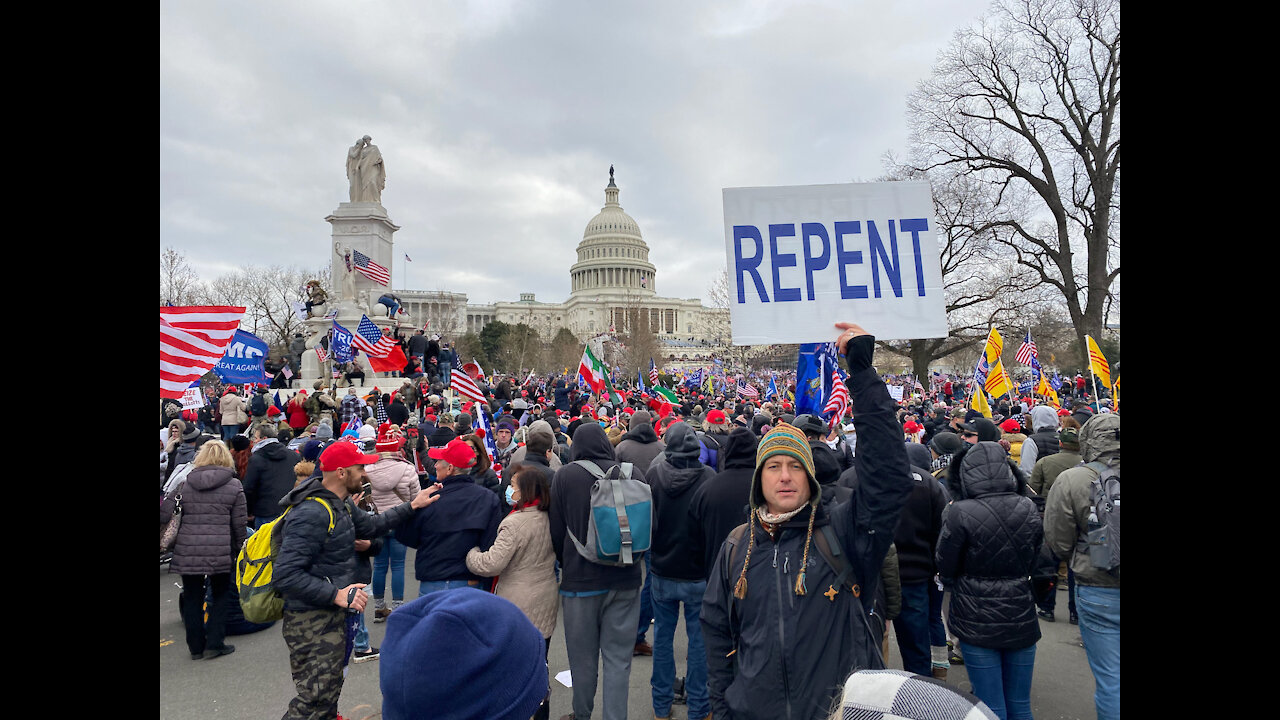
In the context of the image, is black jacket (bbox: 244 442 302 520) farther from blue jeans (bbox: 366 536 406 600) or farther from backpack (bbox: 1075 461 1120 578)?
backpack (bbox: 1075 461 1120 578)

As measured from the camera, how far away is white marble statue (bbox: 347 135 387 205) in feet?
78.7

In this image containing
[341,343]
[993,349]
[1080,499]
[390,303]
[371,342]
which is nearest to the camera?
[1080,499]

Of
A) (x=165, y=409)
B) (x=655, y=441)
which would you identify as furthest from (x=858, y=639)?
(x=165, y=409)

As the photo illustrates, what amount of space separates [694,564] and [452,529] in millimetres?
1593

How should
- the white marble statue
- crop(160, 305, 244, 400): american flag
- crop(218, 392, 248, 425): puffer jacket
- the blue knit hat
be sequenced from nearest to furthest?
the blue knit hat
crop(160, 305, 244, 400): american flag
crop(218, 392, 248, 425): puffer jacket
the white marble statue

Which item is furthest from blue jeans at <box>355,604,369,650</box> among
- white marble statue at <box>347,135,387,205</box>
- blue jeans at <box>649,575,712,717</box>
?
white marble statue at <box>347,135,387,205</box>

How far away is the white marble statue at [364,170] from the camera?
78.7 ft

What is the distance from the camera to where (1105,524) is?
11.3 feet

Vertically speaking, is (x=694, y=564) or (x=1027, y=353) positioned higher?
(x=1027, y=353)

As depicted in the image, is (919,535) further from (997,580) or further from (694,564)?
(694,564)

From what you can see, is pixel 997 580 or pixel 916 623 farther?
pixel 916 623

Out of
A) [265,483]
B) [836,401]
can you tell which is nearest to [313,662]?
[265,483]

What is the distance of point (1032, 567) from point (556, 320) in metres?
118

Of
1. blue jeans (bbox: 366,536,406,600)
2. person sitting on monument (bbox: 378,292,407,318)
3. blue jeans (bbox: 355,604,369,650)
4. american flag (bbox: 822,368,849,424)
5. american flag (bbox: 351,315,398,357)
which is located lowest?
blue jeans (bbox: 355,604,369,650)
